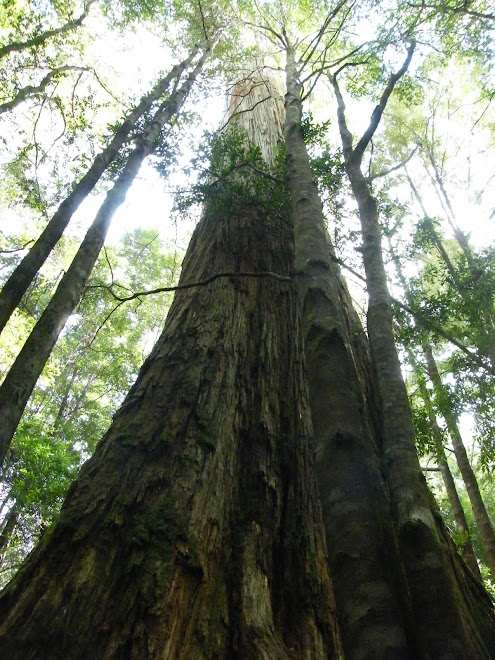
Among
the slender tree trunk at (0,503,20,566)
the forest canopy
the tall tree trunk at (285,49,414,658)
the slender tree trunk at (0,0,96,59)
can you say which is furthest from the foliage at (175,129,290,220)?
the slender tree trunk at (0,503,20,566)

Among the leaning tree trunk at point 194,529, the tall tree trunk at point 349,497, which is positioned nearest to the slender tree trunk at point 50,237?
the leaning tree trunk at point 194,529

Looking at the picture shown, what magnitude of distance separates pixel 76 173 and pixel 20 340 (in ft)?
15.8

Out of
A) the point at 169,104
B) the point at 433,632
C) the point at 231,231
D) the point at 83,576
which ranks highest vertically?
the point at 169,104

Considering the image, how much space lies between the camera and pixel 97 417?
1842cm

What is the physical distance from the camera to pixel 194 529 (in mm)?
2221

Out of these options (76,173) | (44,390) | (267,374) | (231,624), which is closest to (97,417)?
(44,390)

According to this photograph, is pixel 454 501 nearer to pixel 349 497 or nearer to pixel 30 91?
pixel 349 497

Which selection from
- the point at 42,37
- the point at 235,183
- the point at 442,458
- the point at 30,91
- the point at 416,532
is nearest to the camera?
the point at 416,532

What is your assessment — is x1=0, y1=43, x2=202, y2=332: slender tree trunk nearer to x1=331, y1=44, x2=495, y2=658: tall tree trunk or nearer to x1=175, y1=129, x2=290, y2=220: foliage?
x1=175, y1=129, x2=290, y2=220: foliage

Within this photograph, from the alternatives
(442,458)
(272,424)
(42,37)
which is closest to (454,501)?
(442,458)

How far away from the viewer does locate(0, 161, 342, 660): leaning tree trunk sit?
5.98 ft

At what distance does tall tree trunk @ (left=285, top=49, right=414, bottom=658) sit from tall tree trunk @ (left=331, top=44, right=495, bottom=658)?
64 mm

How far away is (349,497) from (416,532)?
226 millimetres

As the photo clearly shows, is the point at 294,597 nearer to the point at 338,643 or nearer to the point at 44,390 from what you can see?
the point at 338,643
